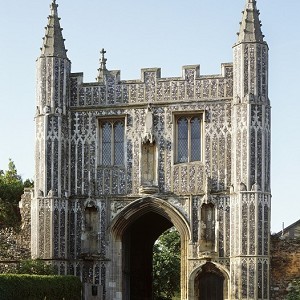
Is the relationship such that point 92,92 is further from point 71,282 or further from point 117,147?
point 71,282

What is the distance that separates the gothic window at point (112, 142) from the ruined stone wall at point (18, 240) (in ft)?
12.0

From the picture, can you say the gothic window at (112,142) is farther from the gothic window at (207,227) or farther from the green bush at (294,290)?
the green bush at (294,290)

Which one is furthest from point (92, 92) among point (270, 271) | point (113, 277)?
point (270, 271)

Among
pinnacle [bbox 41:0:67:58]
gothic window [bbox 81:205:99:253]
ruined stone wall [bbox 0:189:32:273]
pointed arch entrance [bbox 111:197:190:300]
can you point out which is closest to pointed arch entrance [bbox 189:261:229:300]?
pointed arch entrance [bbox 111:197:190:300]

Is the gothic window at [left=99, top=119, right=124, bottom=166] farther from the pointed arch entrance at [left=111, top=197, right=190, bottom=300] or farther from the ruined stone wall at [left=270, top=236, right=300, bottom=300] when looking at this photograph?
the ruined stone wall at [left=270, top=236, right=300, bottom=300]

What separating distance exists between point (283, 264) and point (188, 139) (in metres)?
5.25

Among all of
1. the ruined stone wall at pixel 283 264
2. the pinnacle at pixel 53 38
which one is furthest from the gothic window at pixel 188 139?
the pinnacle at pixel 53 38

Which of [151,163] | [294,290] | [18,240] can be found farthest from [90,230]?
[294,290]

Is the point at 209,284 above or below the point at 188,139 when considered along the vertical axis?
below

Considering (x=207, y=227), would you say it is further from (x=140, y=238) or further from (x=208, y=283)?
(x=140, y=238)

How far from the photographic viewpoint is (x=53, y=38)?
3111 cm

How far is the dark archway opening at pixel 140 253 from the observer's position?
3178 cm

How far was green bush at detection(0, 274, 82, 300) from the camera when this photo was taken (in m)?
24.7

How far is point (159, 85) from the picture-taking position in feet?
101
